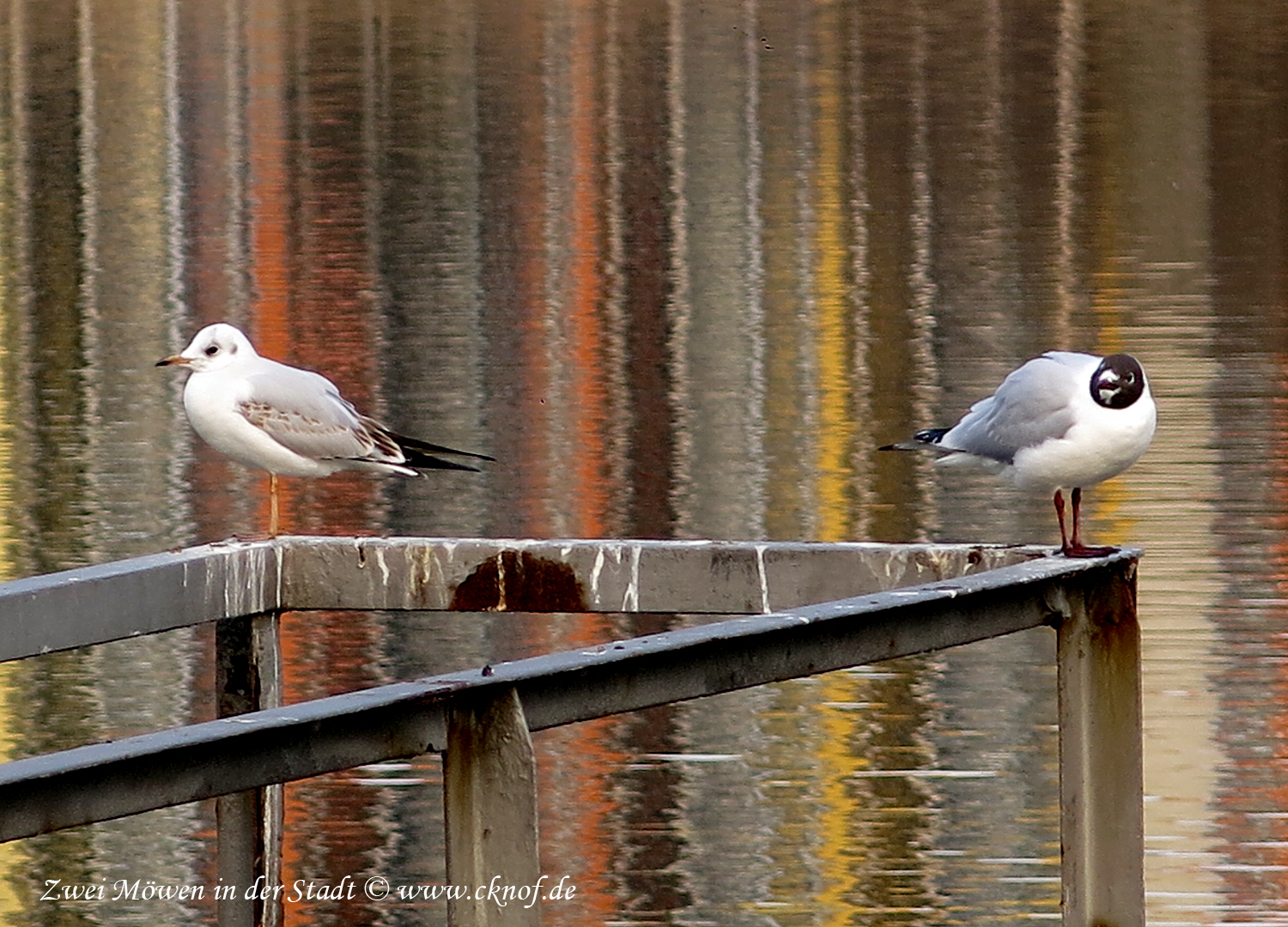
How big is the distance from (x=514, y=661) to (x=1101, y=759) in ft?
3.50

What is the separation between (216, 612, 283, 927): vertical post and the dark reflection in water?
1574 millimetres

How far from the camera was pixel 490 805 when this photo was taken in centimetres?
407

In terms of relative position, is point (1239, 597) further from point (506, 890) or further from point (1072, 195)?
point (1072, 195)

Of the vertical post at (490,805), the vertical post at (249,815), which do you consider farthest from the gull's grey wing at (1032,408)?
the vertical post at (490,805)

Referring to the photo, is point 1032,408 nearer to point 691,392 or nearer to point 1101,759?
point 1101,759

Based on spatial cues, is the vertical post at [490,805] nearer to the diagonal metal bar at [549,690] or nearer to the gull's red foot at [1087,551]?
the diagonal metal bar at [549,690]

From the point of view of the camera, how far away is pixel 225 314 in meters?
17.1

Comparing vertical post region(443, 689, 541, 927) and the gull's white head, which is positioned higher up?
the gull's white head

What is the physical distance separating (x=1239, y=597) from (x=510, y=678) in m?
6.31

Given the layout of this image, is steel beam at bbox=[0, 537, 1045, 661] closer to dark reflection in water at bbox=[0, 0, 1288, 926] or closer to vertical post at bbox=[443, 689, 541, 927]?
vertical post at bbox=[443, 689, 541, 927]

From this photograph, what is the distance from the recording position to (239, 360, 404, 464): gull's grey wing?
22.8 ft

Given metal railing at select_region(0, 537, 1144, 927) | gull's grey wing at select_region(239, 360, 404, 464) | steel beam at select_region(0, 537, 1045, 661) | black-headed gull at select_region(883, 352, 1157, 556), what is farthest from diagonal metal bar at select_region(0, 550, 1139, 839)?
gull's grey wing at select_region(239, 360, 404, 464)

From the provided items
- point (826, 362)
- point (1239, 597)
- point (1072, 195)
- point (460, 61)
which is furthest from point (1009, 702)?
point (460, 61)

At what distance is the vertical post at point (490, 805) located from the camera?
4.05m
